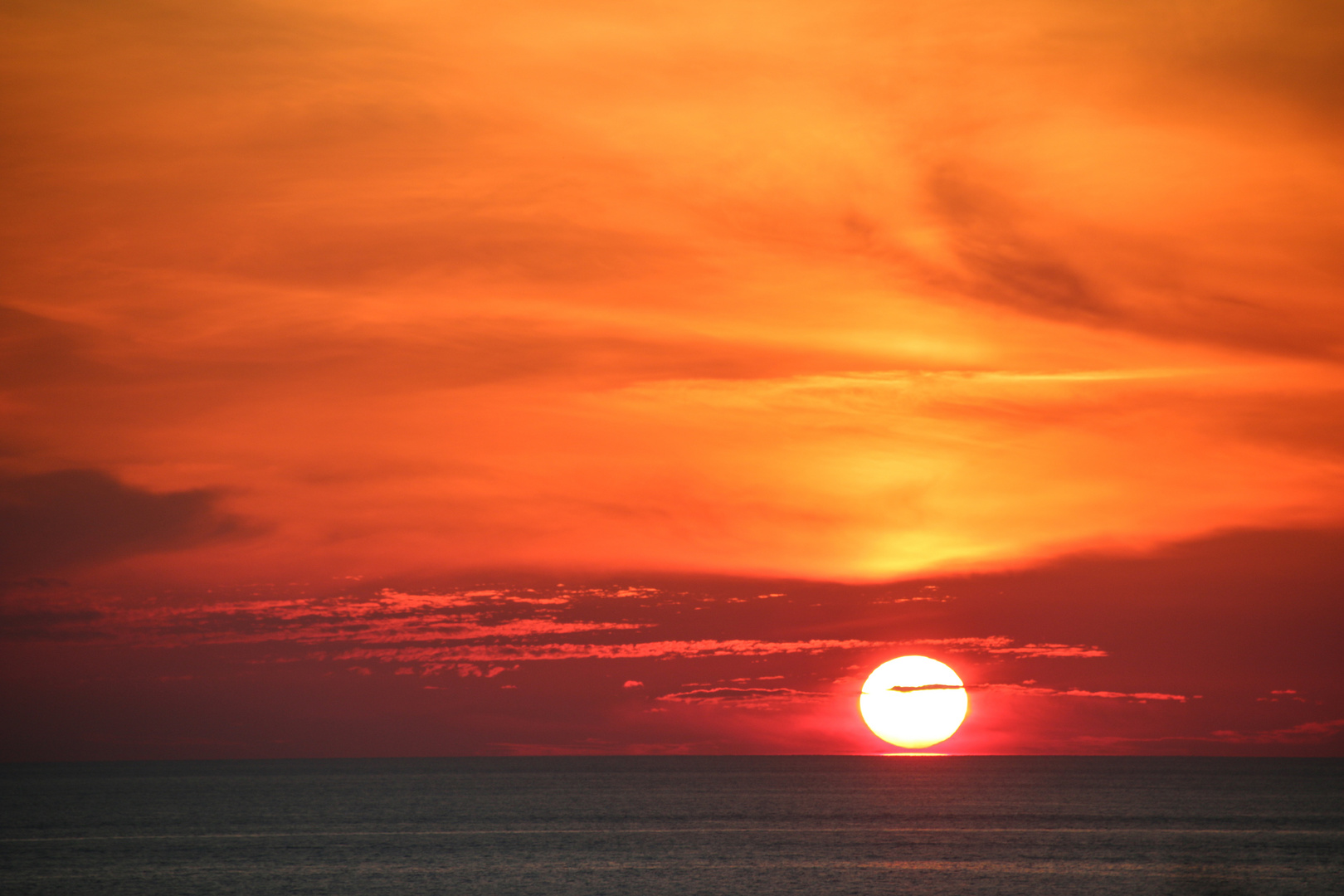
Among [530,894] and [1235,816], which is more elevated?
[530,894]

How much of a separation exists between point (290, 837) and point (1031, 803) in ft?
399

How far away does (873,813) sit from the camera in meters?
169

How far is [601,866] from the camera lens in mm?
102938

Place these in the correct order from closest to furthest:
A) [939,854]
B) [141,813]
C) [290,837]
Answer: [939,854] → [290,837] → [141,813]

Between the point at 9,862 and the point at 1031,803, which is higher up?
the point at 9,862

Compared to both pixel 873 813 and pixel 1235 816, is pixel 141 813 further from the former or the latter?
pixel 1235 816

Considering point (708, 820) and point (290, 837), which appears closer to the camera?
point (290, 837)

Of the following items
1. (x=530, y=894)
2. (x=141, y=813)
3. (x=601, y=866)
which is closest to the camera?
(x=530, y=894)

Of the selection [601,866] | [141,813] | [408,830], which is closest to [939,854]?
[601,866]

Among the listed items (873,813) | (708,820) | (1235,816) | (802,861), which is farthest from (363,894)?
(1235,816)

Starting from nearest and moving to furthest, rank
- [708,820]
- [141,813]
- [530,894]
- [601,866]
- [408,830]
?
[530,894]
[601,866]
[408,830]
[708,820]
[141,813]

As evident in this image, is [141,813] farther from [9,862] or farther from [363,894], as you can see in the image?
[363,894]

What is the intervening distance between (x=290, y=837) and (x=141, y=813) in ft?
216

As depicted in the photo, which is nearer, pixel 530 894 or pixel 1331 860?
pixel 530 894
